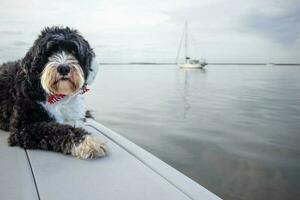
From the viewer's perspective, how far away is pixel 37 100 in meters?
2.85

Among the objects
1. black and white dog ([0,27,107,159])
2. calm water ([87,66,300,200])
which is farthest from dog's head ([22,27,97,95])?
calm water ([87,66,300,200])

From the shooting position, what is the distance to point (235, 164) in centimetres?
709

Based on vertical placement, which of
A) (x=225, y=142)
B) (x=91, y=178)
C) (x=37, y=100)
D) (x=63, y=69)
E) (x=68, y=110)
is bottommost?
(x=225, y=142)

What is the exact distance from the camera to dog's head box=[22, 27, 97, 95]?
2.68 metres

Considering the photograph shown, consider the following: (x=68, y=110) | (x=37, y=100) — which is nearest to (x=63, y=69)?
(x=37, y=100)

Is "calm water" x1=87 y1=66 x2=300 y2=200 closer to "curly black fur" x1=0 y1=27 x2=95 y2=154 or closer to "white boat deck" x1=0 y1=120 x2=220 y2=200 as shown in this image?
"curly black fur" x1=0 y1=27 x2=95 y2=154

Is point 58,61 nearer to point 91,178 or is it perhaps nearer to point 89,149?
point 89,149

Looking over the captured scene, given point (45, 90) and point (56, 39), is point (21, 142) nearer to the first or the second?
point (45, 90)

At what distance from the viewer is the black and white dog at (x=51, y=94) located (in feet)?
8.43

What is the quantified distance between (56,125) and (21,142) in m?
0.27

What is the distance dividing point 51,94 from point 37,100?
0.49 ft

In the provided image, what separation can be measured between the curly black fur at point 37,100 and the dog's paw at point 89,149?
8cm

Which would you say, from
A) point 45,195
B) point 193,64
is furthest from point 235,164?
point 193,64

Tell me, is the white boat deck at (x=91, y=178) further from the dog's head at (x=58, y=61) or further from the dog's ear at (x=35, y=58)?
the dog's ear at (x=35, y=58)
